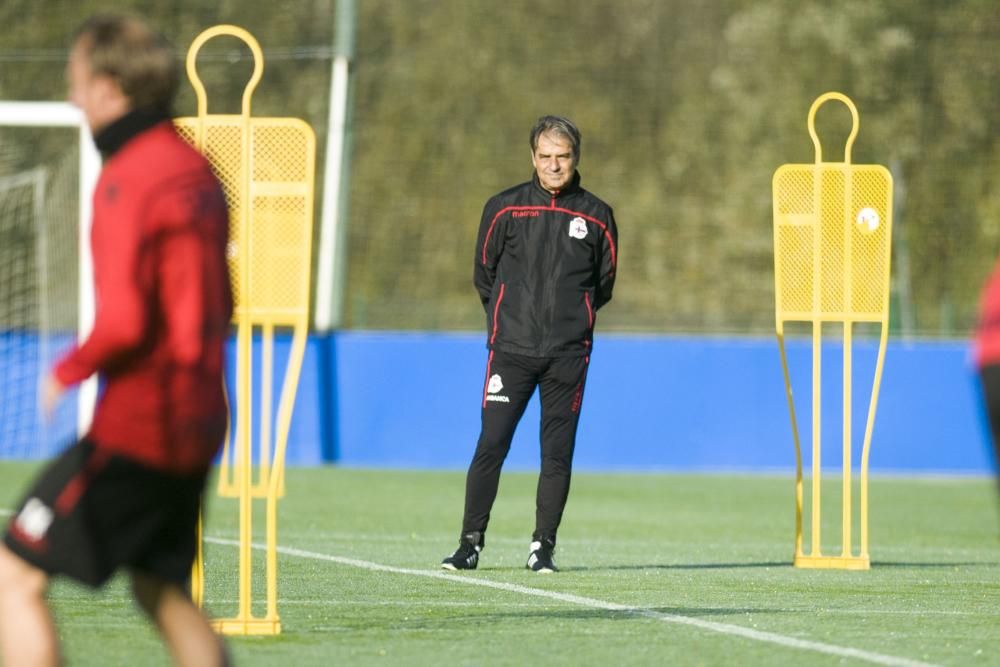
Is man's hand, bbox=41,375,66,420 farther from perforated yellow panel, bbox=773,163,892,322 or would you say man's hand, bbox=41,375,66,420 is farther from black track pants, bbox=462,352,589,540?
perforated yellow panel, bbox=773,163,892,322

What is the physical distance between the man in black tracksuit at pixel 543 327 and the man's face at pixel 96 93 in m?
4.93

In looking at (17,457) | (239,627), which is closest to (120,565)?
(239,627)

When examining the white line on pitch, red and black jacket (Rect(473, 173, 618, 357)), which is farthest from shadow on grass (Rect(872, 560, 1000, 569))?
the white line on pitch

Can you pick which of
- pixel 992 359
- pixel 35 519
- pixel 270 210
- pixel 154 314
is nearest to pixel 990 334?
pixel 992 359

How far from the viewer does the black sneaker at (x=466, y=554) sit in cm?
916

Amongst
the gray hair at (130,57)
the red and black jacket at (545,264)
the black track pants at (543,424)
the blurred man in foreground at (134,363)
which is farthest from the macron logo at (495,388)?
the gray hair at (130,57)

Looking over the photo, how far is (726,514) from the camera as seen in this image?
47.3 feet

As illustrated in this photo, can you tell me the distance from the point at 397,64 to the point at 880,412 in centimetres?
1252

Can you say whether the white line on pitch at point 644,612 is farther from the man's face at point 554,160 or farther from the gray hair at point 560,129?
the gray hair at point 560,129

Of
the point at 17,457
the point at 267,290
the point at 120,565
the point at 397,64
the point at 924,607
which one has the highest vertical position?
the point at 397,64

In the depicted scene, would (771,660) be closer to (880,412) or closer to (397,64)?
(880,412)

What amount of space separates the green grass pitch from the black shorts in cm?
182

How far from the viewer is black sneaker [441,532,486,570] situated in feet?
30.1

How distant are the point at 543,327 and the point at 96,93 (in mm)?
5058
